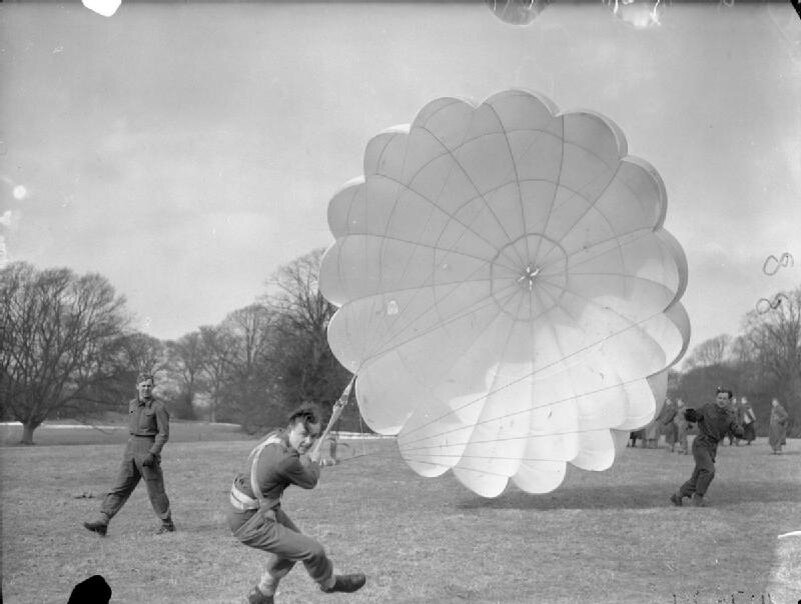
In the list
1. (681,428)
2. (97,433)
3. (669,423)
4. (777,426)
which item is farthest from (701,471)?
(97,433)

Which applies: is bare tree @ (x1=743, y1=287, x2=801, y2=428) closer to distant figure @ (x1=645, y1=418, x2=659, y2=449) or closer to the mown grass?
distant figure @ (x1=645, y1=418, x2=659, y2=449)

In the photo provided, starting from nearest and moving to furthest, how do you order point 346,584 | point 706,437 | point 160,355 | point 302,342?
point 346,584 < point 706,437 < point 302,342 < point 160,355

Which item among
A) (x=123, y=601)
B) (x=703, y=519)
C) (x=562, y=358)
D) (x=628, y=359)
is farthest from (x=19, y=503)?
(x=703, y=519)

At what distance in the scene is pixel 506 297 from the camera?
5.32m

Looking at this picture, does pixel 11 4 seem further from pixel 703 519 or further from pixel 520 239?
pixel 703 519

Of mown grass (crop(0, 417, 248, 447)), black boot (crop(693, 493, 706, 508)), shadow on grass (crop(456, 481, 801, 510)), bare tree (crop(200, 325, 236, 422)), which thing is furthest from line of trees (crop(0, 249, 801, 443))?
black boot (crop(693, 493, 706, 508))

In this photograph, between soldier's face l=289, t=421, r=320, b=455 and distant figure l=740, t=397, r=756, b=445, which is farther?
distant figure l=740, t=397, r=756, b=445

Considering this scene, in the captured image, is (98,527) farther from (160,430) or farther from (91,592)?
(91,592)

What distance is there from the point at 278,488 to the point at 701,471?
3825 mm

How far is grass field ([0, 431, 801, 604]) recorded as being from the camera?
12.4ft

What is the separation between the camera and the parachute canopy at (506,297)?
16.1ft

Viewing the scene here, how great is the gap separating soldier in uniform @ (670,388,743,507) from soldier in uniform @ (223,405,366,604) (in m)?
3.57

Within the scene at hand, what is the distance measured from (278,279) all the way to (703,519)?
438 cm

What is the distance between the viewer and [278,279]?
24.1ft
